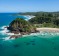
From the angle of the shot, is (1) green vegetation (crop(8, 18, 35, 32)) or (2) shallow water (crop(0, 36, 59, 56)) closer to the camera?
(2) shallow water (crop(0, 36, 59, 56))

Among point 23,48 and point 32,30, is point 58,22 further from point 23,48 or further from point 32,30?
point 23,48

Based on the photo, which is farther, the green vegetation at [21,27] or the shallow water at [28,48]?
the green vegetation at [21,27]

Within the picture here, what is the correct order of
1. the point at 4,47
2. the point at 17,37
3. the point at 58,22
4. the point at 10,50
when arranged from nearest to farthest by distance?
the point at 10,50 < the point at 4,47 < the point at 17,37 < the point at 58,22

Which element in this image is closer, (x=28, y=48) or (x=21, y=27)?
(x=28, y=48)

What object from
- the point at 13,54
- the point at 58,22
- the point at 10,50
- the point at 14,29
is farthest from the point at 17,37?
the point at 58,22

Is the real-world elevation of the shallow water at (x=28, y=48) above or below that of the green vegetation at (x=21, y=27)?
below

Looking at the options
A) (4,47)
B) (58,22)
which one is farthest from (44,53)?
(58,22)

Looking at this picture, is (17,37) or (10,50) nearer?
(10,50)

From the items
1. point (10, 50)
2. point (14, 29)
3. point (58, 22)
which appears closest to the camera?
point (10, 50)

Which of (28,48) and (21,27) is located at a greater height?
(21,27)

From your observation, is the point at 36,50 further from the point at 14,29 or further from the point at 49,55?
the point at 14,29

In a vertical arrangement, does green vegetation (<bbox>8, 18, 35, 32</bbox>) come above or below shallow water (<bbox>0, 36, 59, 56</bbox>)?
above
